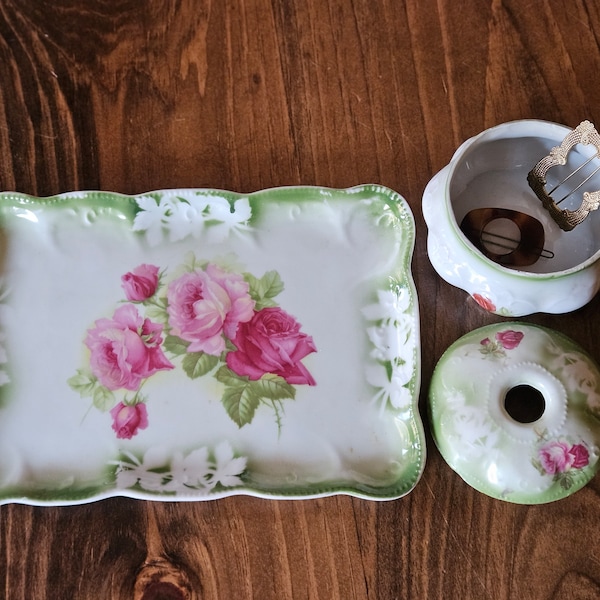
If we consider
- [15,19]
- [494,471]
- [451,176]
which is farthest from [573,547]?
[15,19]

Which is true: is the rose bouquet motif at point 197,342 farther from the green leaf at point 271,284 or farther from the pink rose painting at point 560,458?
the pink rose painting at point 560,458

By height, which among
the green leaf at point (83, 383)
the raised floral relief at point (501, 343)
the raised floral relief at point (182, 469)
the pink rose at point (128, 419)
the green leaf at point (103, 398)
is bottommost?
the raised floral relief at point (182, 469)

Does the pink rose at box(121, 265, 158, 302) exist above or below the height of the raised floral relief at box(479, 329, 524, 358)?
above

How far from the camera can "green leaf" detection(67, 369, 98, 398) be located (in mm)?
465

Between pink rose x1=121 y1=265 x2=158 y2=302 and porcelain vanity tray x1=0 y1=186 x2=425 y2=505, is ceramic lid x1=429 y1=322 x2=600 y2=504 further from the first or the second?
pink rose x1=121 y1=265 x2=158 y2=302

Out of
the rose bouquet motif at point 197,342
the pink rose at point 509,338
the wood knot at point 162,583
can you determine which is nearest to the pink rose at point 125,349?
the rose bouquet motif at point 197,342

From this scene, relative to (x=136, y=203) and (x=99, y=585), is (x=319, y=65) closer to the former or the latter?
(x=136, y=203)

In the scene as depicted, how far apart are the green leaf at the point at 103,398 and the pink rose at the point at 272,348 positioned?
0.29 ft

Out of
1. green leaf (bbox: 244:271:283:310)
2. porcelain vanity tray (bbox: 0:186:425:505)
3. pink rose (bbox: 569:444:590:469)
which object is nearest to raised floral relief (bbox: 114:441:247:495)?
porcelain vanity tray (bbox: 0:186:425:505)

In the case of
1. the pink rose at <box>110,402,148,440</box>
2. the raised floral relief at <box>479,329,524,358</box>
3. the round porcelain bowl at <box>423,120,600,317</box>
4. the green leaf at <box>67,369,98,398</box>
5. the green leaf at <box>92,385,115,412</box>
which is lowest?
the pink rose at <box>110,402,148,440</box>

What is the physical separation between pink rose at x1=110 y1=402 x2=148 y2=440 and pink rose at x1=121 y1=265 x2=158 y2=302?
0.08 meters

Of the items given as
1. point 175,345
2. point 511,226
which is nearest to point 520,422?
point 511,226

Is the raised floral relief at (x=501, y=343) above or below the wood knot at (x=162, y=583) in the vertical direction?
above

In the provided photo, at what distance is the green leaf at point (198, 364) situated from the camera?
1.53ft
